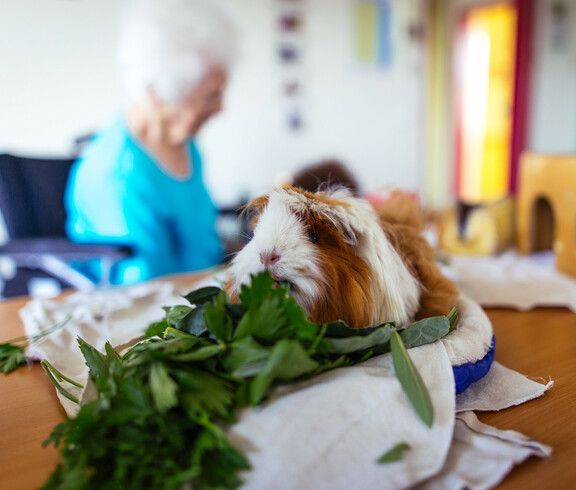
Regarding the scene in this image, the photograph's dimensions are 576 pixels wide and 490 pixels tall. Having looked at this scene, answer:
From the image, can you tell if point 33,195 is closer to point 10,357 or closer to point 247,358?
point 10,357

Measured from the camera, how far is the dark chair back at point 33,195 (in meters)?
1.62

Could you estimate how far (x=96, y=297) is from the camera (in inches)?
41.9

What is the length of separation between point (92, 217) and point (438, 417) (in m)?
1.58

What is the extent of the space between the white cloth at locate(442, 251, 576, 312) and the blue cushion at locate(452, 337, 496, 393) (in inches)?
→ 14.1

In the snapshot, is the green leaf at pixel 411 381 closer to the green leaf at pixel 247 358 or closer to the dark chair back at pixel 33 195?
the green leaf at pixel 247 358

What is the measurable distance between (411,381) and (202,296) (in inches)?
11.0

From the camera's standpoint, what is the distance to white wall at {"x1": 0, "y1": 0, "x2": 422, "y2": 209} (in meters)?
2.59

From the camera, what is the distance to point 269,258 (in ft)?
1.83

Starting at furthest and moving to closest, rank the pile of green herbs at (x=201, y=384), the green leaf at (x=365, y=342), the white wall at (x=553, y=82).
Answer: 1. the white wall at (x=553, y=82)
2. the green leaf at (x=365, y=342)
3. the pile of green herbs at (x=201, y=384)

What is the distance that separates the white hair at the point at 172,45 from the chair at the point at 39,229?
1.59 feet

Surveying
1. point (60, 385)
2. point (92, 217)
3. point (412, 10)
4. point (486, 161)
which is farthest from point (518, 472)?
point (486, 161)

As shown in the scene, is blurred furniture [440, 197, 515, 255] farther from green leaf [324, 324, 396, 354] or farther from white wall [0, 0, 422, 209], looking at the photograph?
white wall [0, 0, 422, 209]

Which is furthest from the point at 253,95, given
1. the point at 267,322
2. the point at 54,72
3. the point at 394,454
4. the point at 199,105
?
the point at 394,454

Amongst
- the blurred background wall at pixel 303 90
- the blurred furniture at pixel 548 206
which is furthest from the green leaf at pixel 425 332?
the blurred background wall at pixel 303 90
